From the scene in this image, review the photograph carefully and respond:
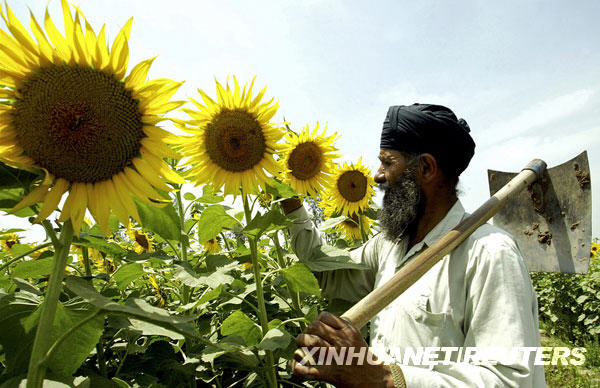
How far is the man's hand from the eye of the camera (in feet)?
5.95

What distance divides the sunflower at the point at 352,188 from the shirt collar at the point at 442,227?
4.85 ft

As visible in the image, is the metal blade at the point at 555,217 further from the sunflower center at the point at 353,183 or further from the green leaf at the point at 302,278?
the green leaf at the point at 302,278

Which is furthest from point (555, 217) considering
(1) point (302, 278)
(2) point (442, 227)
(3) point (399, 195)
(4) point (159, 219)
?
(4) point (159, 219)

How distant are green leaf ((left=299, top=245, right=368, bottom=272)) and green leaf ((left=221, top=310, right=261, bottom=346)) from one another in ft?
1.80

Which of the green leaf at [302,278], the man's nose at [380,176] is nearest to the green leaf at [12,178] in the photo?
the green leaf at [302,278]

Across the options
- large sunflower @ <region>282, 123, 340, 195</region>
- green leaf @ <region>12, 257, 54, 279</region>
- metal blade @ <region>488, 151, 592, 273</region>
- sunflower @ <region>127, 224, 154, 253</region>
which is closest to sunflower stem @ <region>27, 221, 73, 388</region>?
green leaf @ <region>12, 257, 54, 279</region>

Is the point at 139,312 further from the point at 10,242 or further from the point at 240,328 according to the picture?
the point at 10,242

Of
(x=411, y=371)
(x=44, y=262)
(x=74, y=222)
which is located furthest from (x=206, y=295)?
(x=411, y=371)

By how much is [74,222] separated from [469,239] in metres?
2.05

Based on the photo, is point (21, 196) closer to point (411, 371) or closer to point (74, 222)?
point (74, 222)

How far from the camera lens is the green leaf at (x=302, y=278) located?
2.17m

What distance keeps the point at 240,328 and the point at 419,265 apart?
100 centimetres

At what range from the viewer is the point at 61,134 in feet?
4.24

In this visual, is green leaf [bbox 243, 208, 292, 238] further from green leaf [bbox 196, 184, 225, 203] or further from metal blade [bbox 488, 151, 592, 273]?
metal blade [bbox 488, 151, 592, 273]
